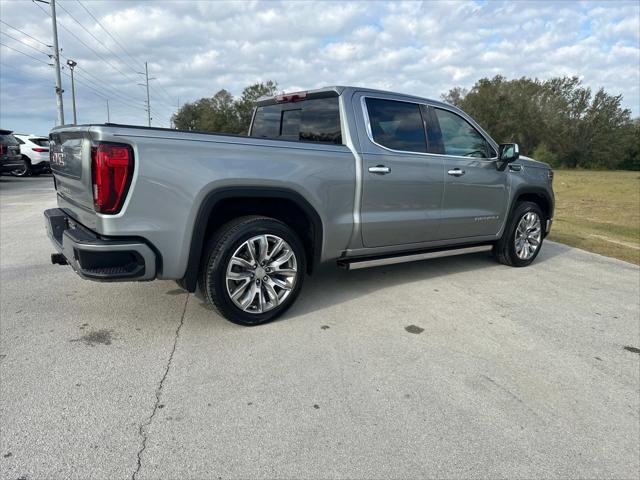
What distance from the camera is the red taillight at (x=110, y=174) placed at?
280 centimetres

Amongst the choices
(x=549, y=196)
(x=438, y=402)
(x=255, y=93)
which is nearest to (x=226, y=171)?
(x=438, y=402)

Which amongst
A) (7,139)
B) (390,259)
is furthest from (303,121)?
(7,139)

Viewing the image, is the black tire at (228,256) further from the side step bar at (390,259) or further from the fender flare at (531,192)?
the fender flare at (531,192)

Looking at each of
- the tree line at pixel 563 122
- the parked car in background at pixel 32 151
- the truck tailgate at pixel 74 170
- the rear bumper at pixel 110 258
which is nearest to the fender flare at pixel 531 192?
the rear bumper at pixel 110 258

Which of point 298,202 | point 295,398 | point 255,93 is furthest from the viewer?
point 255,93

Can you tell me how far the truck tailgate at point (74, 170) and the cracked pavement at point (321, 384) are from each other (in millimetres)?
892

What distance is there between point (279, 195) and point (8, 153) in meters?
14.5

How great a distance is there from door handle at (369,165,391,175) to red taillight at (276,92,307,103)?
1040mm

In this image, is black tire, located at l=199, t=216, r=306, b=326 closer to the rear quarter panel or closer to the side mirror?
the rear quarter panel

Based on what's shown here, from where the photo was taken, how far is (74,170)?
322 centimetres

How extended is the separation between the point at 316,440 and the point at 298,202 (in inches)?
72.7

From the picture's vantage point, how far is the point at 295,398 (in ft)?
8.61

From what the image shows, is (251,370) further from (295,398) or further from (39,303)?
(39,303)

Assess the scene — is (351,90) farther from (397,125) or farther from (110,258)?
(110,258)
